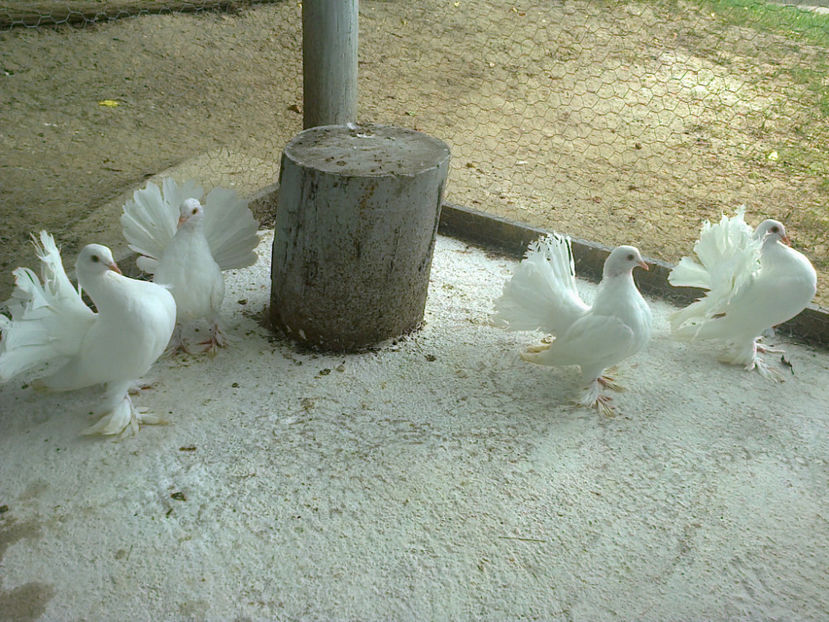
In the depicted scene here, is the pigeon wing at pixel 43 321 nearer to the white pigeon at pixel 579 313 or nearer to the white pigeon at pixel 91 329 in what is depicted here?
the white pigeon at pixel 91 329

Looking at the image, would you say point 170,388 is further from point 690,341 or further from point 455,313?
point 690,341

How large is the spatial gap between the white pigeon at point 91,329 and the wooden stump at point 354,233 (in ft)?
1.77

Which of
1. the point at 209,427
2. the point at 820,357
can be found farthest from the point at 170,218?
the point at 820,357

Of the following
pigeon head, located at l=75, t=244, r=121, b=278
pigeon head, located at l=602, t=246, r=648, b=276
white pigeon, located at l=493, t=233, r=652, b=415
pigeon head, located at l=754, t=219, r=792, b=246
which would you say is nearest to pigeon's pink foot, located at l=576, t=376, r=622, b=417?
white pigeon, located at l=493, t=233, r=652, b=415

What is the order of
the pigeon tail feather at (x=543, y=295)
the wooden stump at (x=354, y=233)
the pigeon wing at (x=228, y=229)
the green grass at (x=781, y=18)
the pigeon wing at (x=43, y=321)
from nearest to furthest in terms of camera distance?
the pigeon wing at (x=43, y=321) < the wooden stump at (x=354, y=233) < the pigeon tail feather at (x=543, y=295) < the pigeon wing at (x=228, y=229) < the green grass at (x=781, y=18)

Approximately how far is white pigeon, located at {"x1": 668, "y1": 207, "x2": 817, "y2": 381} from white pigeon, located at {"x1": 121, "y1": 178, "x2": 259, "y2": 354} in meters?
1.80

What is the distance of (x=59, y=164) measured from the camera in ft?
12.0

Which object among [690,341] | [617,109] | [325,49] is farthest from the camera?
[617,109]

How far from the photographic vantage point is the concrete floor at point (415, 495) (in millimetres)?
1677

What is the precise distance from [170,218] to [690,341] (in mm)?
2117

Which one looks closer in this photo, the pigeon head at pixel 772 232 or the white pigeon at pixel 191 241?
the white pigeon at pixel 191 241

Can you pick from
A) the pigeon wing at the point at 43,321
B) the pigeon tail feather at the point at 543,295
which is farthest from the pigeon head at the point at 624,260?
the pigeon wing at the point at 43,321

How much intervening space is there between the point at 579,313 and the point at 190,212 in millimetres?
1418

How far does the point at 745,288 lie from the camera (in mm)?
2543
